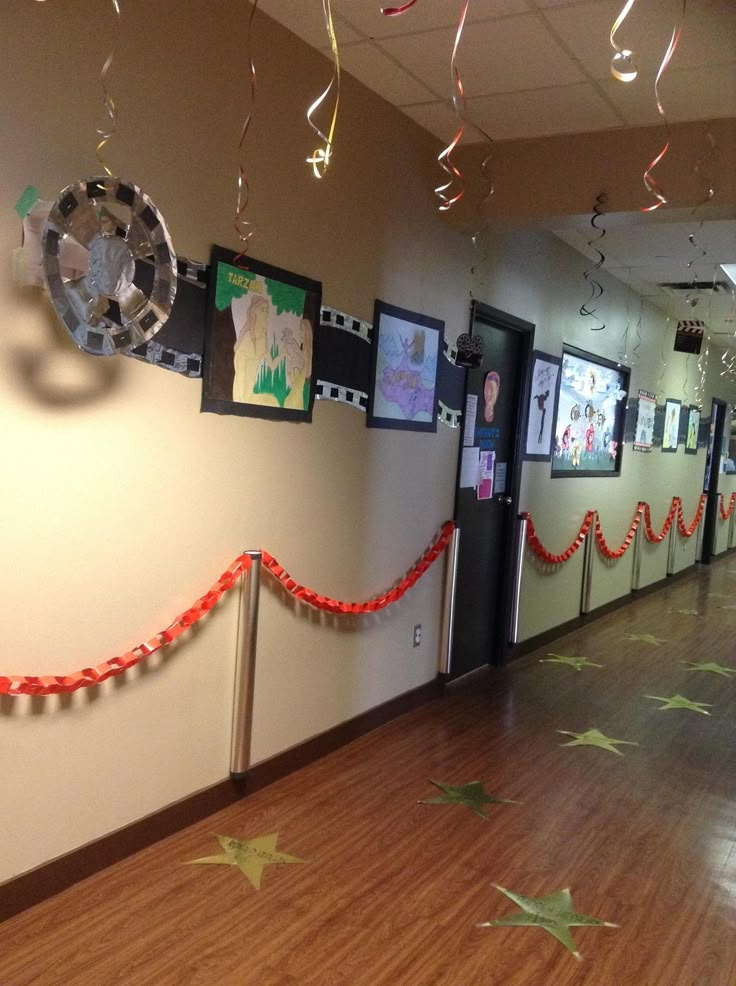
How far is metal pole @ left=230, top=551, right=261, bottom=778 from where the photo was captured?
126 inches

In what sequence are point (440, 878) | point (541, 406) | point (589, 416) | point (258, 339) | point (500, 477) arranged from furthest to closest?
point (589, 416), point (541, 406), point (500, 477), point (258, 339), point (440, 878)

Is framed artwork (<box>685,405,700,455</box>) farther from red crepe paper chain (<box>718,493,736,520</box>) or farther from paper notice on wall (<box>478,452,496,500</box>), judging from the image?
paper notice on wall (<box>478,452,496,500</box>)

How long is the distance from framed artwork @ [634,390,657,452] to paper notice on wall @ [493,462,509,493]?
2.88 metres

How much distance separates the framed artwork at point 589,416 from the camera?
6.20m

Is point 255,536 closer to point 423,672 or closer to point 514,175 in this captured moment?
point 423,672

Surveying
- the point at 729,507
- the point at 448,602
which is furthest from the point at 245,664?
the point at 729,507

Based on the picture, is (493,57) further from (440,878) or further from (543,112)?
(440,878)

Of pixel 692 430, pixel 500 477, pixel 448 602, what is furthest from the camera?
pixel 692 430

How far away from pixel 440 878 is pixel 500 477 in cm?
298

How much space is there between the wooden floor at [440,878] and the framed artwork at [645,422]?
12.5ft

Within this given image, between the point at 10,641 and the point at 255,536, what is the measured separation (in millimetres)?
1101

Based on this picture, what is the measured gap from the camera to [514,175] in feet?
13.8

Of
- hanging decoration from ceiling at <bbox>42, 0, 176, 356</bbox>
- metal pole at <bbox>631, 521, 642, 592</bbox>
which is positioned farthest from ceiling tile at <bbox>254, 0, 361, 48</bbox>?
metal pole at <bbox>631, 521, 642, 592</bbox>

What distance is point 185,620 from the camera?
2926mm
